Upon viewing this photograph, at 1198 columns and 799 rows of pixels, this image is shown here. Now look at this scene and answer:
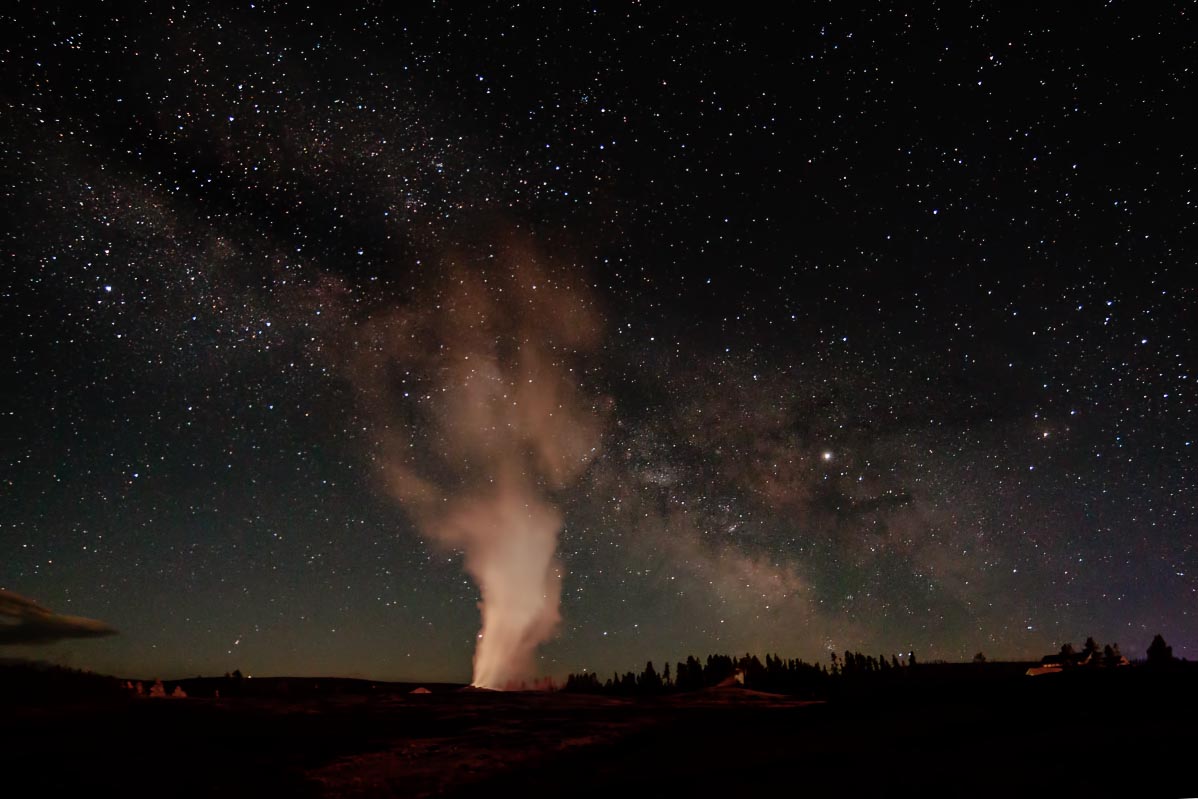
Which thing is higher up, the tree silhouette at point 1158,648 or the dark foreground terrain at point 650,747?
the tree silhouette at point 1158,648

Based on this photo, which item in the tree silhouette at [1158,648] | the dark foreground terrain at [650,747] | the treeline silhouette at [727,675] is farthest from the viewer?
the treeline silhouette at [727,675]

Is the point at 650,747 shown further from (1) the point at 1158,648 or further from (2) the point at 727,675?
(2) the point at 727,675

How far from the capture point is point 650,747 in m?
14.3

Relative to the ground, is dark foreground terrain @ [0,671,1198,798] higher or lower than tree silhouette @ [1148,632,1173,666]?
lower

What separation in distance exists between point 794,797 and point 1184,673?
29.6 feet

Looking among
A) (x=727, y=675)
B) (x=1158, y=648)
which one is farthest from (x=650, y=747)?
(x=727, y=675)

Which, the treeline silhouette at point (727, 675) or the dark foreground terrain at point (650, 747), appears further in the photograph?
the treeline silhouette at point (727, 675)

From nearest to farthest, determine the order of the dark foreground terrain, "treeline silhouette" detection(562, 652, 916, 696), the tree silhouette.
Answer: the dark foreground terrain < the tree silhouette < "treeline silhouette" detection(562, 652, 916, 696)

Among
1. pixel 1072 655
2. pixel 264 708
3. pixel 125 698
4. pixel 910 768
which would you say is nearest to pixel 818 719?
pixel 910 768

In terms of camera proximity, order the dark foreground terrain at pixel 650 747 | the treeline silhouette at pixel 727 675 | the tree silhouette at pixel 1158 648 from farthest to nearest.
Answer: the treeline silhouette at pixel 727 675 < the tree silhouette at pixel 1158 648 < the dark foreground terrain at pixel 650 747

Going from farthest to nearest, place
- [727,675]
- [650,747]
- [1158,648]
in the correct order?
1. [727,675]
2. [1158,648]
3. [650,747]

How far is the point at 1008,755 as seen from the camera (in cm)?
971

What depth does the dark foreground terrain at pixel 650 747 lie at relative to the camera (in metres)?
9.34

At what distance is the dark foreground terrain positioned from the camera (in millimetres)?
9344
